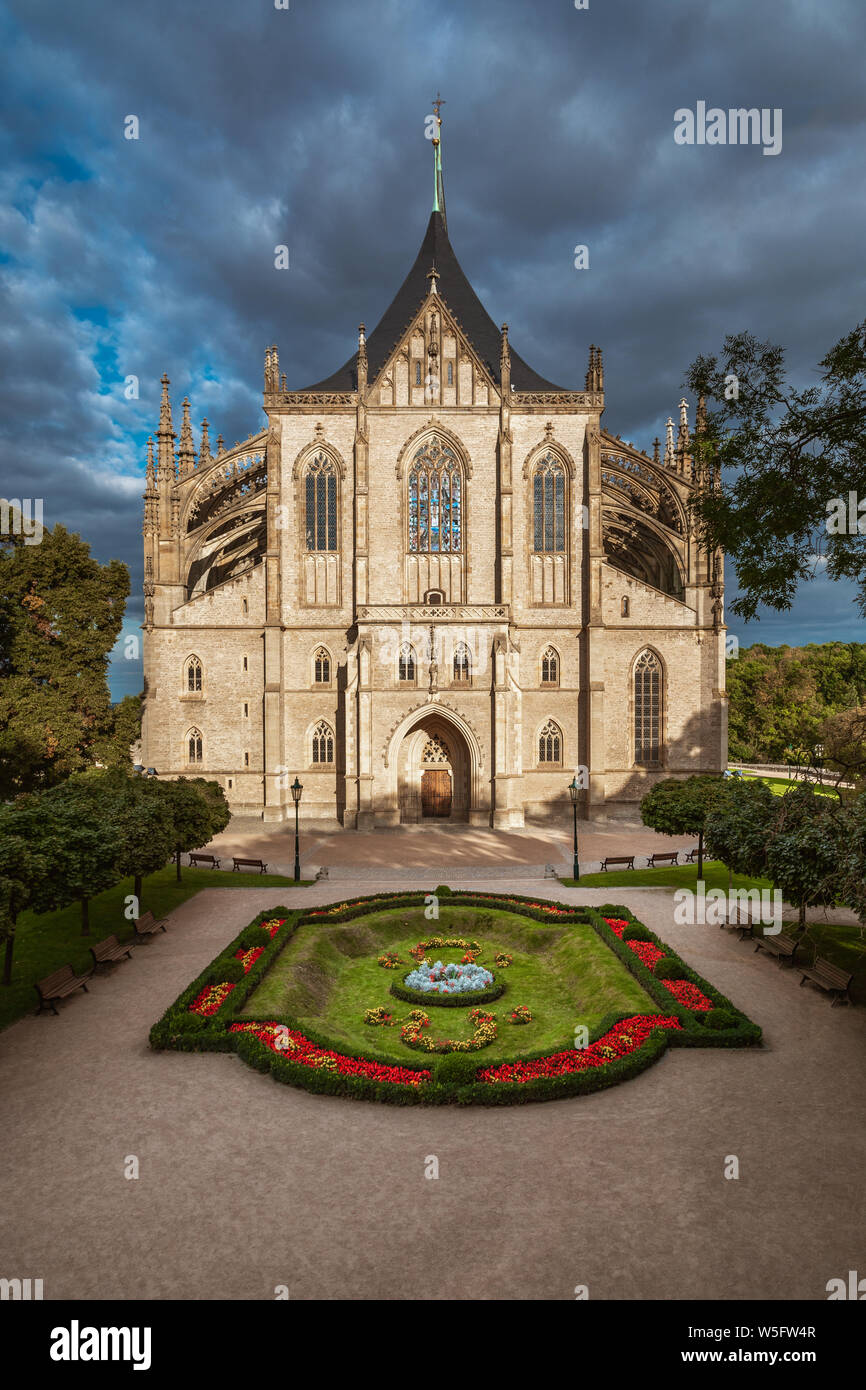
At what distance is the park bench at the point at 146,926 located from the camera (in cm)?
1953

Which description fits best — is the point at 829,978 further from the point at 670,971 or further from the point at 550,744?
the point at 550,744

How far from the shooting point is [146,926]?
19797 millimetres

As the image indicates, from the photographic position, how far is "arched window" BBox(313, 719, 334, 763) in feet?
123

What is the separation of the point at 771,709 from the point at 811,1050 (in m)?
53.7

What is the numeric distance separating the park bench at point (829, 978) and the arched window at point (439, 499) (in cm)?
2740

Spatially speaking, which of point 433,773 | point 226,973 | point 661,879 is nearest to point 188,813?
point 226,973

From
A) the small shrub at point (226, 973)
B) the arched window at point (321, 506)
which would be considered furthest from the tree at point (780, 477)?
the arched window at point (321, 506)

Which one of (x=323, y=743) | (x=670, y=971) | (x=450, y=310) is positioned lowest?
(x=670, y=971)

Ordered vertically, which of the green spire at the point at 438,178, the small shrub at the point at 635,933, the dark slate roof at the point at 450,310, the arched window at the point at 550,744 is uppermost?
the green spire at the point at 438,178

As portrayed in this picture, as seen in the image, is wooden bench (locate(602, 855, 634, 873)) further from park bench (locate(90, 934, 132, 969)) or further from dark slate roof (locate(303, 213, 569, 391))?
dark slate roof (locate(303, 213, 569, 391))

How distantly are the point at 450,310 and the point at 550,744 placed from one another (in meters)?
25.6

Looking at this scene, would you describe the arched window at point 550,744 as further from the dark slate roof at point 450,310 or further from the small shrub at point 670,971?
the small shrub at point 670,971

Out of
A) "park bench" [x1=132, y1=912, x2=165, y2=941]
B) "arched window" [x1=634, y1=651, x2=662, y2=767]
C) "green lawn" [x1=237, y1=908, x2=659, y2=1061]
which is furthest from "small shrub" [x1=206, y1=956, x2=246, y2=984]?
"arched window" [x1=634, y1=651, x2=662, y2=767]

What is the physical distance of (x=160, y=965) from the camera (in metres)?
17.6
